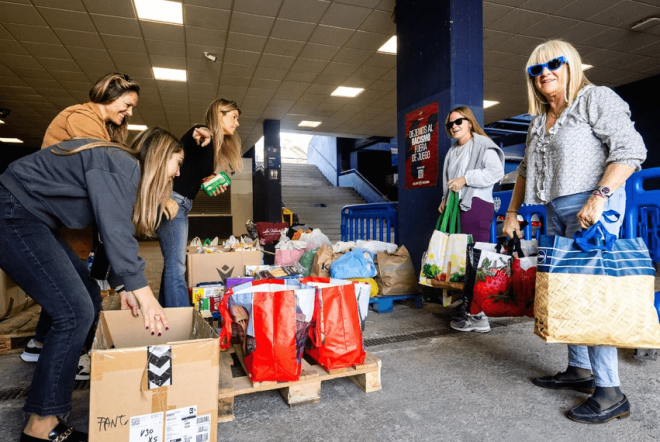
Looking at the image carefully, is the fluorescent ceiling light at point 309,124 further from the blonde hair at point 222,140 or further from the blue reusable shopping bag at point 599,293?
the blue reusable shopping bag at point 599,293

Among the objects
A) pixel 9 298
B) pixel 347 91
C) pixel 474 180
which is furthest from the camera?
pixel 347 91

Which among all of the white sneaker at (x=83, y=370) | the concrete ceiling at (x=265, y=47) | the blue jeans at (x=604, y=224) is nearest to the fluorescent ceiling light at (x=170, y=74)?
the concrete ceiling at (x=265, y=47)

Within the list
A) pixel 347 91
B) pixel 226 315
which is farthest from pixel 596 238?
pixel 347 91

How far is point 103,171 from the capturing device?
1246mm

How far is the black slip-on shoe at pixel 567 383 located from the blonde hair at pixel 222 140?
2105 mm

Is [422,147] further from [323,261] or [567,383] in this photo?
[567,383]

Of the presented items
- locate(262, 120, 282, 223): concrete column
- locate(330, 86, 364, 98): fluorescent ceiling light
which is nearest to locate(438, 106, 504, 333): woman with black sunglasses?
locate(330, 86, 364, 98): fluorescent ceiling light

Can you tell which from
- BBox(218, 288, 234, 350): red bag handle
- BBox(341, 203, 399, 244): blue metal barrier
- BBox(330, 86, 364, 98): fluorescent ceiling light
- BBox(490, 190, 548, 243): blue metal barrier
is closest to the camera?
BBox(218, 288, 234, 350): red bag handle

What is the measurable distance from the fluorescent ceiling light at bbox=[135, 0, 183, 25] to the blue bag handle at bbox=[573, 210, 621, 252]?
5.00 m

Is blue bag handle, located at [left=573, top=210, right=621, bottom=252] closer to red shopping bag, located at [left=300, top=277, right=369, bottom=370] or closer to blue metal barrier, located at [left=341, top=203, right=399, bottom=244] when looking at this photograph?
red shopping bag, located at [left=300, top=277, right=369, bottom=370]

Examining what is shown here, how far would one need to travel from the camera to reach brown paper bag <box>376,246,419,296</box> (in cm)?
321

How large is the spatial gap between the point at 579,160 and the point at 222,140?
195 centimetres

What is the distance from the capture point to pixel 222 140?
251 cm

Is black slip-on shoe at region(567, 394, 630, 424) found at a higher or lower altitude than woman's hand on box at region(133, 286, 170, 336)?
lower
